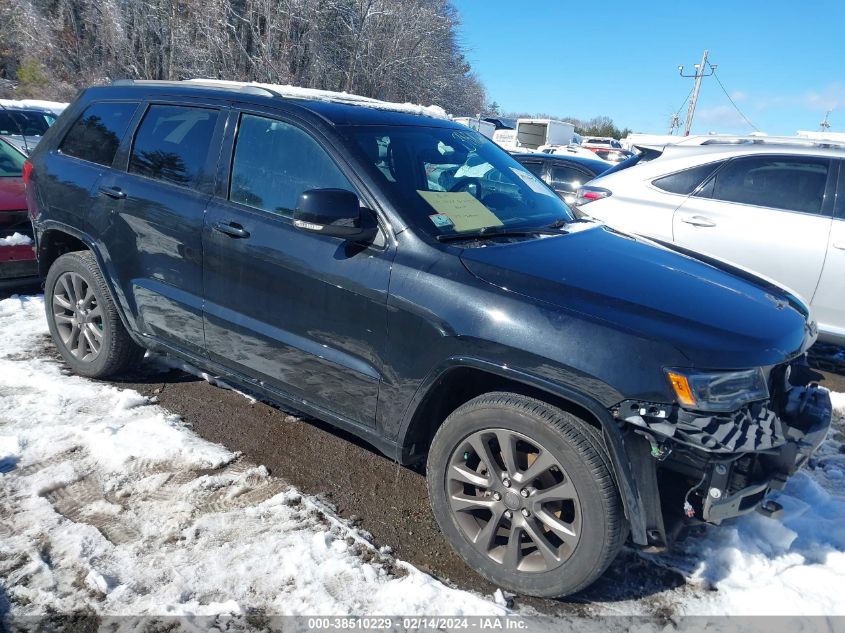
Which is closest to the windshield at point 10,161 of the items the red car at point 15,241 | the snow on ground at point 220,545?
the red car at point 15,241

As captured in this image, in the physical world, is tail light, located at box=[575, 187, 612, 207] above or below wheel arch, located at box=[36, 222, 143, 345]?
above

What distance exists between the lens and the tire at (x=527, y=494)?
2.23 meters

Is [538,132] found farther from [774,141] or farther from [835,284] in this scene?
[835,284]

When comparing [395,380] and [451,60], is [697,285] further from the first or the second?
[451,60]

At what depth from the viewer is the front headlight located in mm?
2113

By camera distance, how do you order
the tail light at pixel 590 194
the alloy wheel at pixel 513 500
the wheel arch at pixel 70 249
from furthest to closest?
the tail light at pixel 590 194 < the wheel arch at pixel 70 249 < the alloy wheel at pixel 513 500

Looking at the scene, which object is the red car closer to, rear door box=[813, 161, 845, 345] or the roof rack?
the roof rack

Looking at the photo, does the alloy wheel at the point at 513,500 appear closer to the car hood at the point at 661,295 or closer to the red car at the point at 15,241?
the car hood at the point at 661,295

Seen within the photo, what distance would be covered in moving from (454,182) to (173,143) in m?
1.66

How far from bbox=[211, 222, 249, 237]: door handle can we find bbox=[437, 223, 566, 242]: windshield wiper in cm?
105

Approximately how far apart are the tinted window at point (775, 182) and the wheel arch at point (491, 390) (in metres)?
3.82

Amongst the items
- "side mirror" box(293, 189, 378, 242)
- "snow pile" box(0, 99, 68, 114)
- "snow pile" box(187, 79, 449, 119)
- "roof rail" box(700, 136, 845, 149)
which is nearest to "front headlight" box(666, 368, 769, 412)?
"side mirror" box(293, 189, 378, 242)

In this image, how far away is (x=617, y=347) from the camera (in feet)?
7.13

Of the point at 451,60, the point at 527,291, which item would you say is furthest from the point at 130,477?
the point at 451,60
